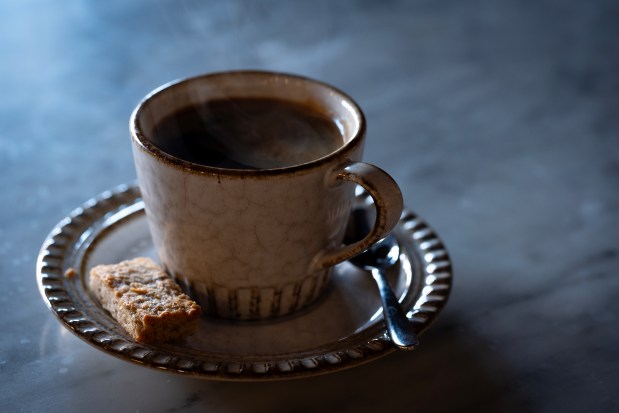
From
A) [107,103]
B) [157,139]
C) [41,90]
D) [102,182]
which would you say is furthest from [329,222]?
[41,90]

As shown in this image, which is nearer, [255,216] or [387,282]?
[255,216]

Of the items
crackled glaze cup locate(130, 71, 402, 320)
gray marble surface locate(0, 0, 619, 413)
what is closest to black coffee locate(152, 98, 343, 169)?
crackled glaze cup locate(130, 71, 402, 320)

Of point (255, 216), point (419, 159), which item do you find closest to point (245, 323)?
point (255, 216)

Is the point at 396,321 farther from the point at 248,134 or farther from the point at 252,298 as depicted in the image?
the point at 248,134

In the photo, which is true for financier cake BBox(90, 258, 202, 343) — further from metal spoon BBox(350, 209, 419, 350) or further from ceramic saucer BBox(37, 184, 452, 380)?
metal spoon BBox(350, 209, 419, 350)

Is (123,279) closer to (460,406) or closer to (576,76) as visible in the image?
(460,406)

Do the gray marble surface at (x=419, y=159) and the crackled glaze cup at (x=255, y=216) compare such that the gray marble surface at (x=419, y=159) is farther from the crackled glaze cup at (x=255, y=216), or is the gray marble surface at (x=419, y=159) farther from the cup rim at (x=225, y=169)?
the cup rim at (x=225, y=169)
